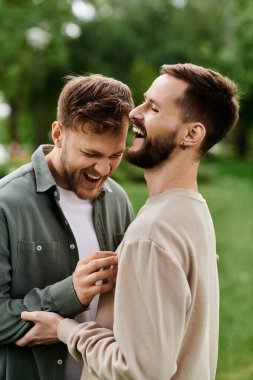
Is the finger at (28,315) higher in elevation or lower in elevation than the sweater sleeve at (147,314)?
lower

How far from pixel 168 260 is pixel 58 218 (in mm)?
843

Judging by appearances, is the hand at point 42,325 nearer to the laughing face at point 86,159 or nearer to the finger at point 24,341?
the finger at point 24,341

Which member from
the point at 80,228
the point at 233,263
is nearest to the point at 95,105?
the point at 80,228

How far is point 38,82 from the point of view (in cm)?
3497

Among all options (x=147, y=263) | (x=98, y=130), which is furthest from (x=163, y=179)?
(x=98, y=130)

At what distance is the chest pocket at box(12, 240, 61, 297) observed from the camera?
2758 millimetres

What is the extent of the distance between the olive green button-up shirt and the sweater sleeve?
455mm

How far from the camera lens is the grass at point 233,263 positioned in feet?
21.1

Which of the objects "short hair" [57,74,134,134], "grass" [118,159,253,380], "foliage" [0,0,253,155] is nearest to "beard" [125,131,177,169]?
"short hair" [57,74,134,134]

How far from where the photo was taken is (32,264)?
2777 mm

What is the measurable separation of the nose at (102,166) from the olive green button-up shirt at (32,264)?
8.1 inches

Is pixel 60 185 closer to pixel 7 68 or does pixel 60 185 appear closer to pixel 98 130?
pixel 98 130

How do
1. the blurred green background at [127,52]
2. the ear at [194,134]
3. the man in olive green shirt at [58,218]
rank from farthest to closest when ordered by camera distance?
1. the blurred green background at [127,52]
2. the man in olive green shirt at [58,218]
3. the ear at [194,134]

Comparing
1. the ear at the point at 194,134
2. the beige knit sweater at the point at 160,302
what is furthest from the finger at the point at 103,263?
the ear at the point at 194,134
